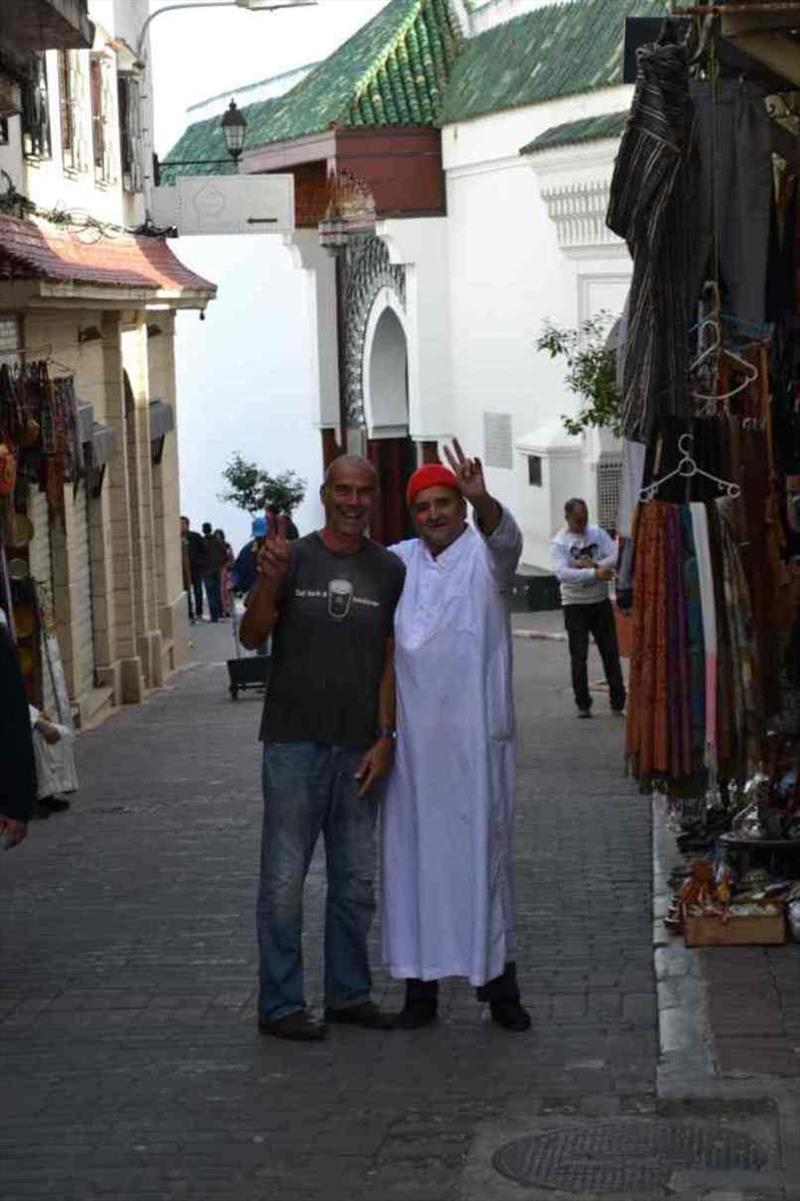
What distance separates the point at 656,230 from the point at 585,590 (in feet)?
33.0

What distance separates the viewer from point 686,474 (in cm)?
1009

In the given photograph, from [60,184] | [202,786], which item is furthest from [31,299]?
[60,184]

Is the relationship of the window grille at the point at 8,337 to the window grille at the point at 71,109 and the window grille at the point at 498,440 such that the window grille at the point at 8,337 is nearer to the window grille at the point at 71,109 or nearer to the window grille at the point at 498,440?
the window grille at the point at 71,109

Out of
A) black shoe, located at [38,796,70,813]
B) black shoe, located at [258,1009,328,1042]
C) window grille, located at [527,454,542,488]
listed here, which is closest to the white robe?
black shoe, located at [258,1009,328,1042]

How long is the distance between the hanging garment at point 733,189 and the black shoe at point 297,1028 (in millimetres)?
3327

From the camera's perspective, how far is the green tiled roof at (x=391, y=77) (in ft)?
128

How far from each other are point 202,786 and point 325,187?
81.0 feet

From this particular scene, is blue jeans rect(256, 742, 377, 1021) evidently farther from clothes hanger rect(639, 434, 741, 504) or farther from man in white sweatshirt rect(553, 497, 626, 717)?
man in white sweatshirt rect(553, 497, 626, 717)

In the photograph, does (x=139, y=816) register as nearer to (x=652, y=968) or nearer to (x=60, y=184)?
(x=652, y=968)

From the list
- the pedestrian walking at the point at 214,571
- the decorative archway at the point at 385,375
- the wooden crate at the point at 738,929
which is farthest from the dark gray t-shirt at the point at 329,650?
the pedestrian walking at the point at 214,571

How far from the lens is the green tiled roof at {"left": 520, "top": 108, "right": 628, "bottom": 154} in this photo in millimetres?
30906

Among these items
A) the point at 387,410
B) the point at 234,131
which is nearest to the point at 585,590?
the point at 234,131

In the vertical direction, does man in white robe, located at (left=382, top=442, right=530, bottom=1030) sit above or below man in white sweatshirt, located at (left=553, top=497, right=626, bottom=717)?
above

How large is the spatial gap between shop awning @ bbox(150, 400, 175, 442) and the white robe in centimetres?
1940
